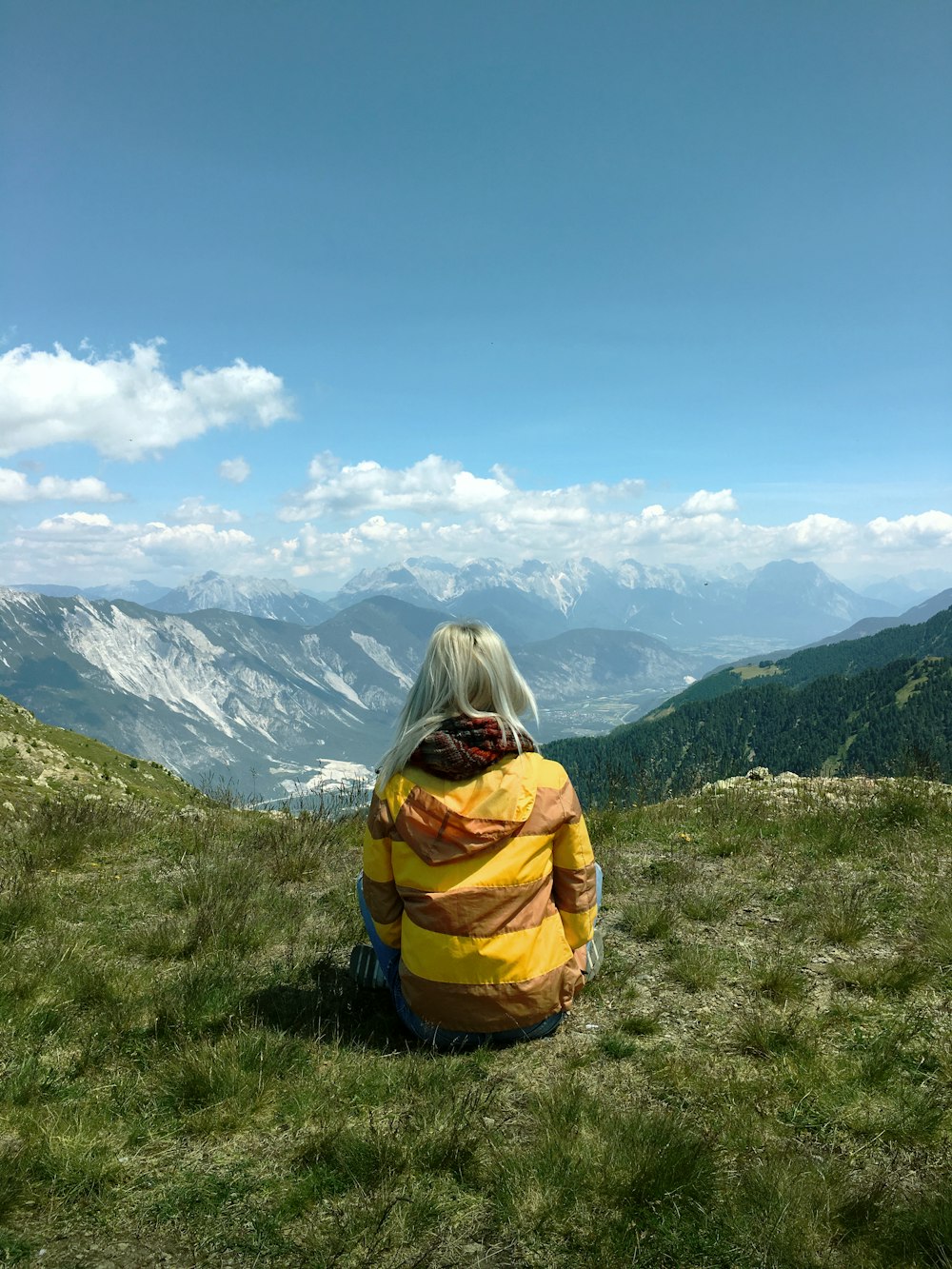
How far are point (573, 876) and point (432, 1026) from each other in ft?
3.99

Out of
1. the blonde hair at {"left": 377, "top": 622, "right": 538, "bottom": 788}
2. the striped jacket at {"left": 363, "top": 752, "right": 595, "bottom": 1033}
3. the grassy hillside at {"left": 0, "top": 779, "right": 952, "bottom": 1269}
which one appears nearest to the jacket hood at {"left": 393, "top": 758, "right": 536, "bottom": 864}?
the striped jacket at {"left": 363, "top": 752, "right": 595, "bottom": 1033}

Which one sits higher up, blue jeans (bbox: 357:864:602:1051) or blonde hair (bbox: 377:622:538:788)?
blonde hair (bbox: 377:622:538:788)

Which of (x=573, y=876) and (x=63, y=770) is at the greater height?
(x=573, y=876)

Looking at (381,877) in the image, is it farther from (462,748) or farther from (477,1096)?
(477,1096)

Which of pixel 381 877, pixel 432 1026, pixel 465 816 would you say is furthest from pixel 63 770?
pixel 465 816

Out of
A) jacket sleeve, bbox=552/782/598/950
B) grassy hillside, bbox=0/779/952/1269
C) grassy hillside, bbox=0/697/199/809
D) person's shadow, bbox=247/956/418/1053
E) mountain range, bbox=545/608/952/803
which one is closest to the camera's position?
grassy hillside, bbox=0/779/952/1269

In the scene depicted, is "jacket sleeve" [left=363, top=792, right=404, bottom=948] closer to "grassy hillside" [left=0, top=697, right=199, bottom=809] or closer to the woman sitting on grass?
the woman sitting on grass

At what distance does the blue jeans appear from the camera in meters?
4.02

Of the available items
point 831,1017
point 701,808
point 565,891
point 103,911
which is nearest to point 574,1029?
point 565,891

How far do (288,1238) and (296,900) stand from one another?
4258mm

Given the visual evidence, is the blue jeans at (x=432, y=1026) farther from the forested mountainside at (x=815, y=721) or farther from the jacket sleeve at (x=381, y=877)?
the forested mountainside at (x=815, y=721)

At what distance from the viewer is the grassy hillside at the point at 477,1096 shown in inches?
105

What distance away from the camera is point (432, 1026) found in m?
4.02

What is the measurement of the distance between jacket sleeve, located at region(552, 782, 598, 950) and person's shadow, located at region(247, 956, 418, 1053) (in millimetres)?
1254
